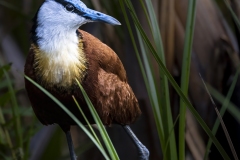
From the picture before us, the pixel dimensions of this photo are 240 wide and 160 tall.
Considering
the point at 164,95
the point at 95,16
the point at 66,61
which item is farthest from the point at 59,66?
the point at 164,95

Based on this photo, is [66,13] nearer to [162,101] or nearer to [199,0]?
[162,101]

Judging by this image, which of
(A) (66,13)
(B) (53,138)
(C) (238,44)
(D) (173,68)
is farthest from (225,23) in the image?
(A) (66,13)

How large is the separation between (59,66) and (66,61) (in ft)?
0.06

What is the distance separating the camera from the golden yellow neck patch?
3.77 feet

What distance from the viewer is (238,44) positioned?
199 centimetres

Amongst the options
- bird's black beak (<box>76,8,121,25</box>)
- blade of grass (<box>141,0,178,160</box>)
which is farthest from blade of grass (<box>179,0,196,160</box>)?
bird's black beak (<box>76,8,121,25</box>)

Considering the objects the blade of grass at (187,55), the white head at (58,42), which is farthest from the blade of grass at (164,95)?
the white head at (58,42)

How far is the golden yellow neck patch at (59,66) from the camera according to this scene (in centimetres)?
115

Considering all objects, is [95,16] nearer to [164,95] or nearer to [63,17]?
[63,17]

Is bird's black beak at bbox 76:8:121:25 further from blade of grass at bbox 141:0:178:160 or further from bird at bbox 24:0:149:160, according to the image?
blade of grass at bbox 141:0:178:160

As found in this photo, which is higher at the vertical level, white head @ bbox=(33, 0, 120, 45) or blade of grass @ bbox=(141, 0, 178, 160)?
white head @ bbox=(33, 0, 120, 45)

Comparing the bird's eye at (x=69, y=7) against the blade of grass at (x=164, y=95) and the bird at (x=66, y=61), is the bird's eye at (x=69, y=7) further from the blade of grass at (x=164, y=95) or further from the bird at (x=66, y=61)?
the blade of grass at (x=164, y=95)

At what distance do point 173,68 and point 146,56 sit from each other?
0.68 metres

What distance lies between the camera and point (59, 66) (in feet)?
3.77
